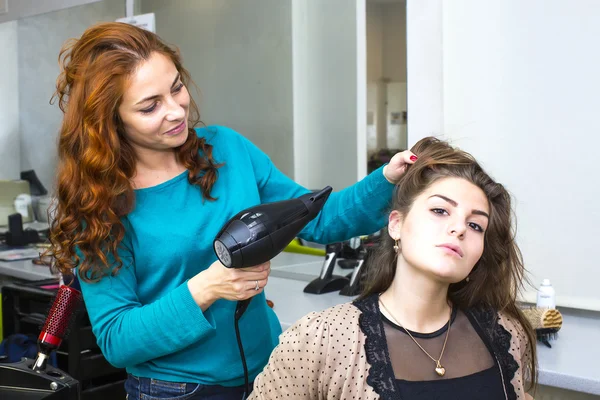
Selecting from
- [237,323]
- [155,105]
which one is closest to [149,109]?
[155,105]

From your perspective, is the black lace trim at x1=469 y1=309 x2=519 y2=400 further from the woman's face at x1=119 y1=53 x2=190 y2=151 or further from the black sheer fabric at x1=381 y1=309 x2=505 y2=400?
the woman's face at x1=119 y1=53 x2=190 y2=151

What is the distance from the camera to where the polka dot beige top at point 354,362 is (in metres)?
1.32

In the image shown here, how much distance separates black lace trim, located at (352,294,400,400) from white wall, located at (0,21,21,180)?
367 cm

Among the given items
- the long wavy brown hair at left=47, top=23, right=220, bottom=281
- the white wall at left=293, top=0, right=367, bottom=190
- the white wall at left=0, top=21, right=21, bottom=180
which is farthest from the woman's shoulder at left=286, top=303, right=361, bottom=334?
the white wall at left=0, top=21, right=21, bottom=180

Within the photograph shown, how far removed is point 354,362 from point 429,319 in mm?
204

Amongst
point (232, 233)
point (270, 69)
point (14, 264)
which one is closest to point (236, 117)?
point (270, 69)

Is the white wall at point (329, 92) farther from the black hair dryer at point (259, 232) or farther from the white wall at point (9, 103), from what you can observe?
the white wall at point (9, 103)

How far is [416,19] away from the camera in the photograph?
96.5 inches

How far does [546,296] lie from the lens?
214 cm

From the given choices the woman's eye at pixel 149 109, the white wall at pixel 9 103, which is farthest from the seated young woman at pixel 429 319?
the white wall at pixel 9 103

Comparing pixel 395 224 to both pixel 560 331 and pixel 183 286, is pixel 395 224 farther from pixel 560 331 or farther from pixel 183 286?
pixel 560 331

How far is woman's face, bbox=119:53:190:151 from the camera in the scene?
1.44m

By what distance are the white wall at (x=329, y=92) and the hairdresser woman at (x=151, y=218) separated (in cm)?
126

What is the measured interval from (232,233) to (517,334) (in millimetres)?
685
